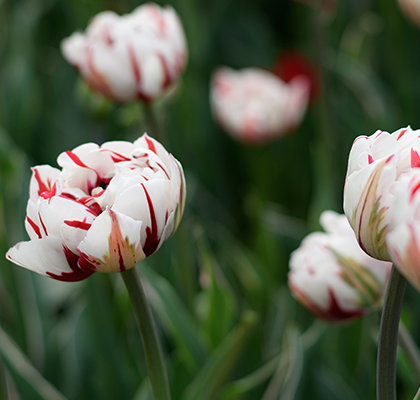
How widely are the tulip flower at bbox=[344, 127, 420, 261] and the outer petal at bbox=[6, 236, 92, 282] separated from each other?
150 millimetres

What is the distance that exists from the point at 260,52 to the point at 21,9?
0.61 metres

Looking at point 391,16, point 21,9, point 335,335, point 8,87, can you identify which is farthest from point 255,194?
point 21,9

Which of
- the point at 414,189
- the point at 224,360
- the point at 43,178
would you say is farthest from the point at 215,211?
the point at 414,189

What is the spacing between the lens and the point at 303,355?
21.3 inches

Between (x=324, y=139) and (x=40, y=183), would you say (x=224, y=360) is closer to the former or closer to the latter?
(x=40, y=183)

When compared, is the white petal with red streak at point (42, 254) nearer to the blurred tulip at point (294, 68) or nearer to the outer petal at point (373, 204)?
the outer petal at point (373, 204)

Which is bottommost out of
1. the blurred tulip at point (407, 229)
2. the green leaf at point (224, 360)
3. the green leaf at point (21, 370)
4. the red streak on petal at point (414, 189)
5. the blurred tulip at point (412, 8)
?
the green leaf at point (21, 370)

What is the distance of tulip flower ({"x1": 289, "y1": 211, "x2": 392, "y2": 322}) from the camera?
1.37 feet

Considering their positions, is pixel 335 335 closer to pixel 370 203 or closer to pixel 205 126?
pixel 370 203

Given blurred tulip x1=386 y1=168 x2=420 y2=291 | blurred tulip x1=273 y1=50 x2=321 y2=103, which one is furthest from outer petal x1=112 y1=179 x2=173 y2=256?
blurred tulip x1=273 y1=50 x2=321 y2=103

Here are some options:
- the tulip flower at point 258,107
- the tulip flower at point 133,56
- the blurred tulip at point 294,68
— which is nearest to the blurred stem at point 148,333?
the tulip flower at point 133,56

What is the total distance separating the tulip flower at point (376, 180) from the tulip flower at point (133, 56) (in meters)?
0.40

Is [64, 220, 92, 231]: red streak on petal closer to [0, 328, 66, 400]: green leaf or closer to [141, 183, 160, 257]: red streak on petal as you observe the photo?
[141, 183, 160, 257]: red streak on petal

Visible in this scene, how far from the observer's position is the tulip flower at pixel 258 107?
102 centimetres
